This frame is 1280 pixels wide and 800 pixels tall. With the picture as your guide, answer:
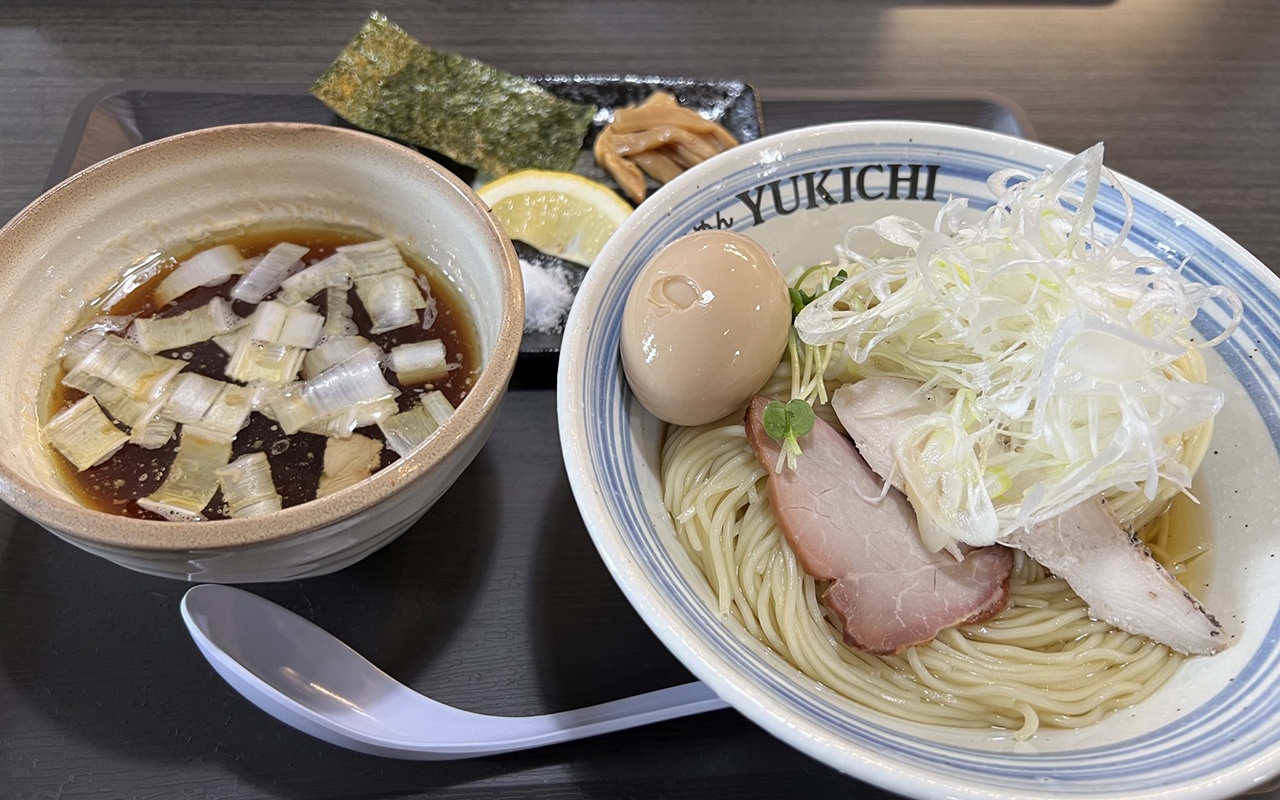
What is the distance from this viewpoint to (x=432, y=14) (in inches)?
98.2

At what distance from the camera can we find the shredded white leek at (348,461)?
1.17 m

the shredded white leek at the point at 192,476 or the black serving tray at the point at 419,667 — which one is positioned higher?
the shredded white leek at the point at 192,476

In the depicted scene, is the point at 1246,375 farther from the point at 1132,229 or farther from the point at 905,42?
the point at 905,42

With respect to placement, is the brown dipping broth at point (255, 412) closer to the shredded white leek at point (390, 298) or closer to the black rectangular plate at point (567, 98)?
the shredded white leek at point (390, 298)

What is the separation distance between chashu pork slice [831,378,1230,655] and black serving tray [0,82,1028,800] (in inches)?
16.7

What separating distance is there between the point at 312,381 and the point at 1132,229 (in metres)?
1.39

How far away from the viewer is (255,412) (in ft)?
4.09

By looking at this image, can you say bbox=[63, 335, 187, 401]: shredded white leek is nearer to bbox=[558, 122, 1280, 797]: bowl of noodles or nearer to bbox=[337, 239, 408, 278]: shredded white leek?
bbox=[337, 239, 408, 278]: shredded white leek

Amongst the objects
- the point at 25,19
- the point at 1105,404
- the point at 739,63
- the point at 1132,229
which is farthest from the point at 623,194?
the point at 25,19

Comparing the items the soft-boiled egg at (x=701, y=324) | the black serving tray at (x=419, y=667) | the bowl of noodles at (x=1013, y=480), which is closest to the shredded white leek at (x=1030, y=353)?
the bowl of noodles at (x=1013, y=480)

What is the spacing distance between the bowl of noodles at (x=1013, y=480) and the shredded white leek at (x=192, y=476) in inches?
21.8

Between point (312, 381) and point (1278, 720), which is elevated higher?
point (312, 381)

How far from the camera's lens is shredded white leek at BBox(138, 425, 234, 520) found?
1122mm

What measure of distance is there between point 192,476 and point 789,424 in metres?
0.90
